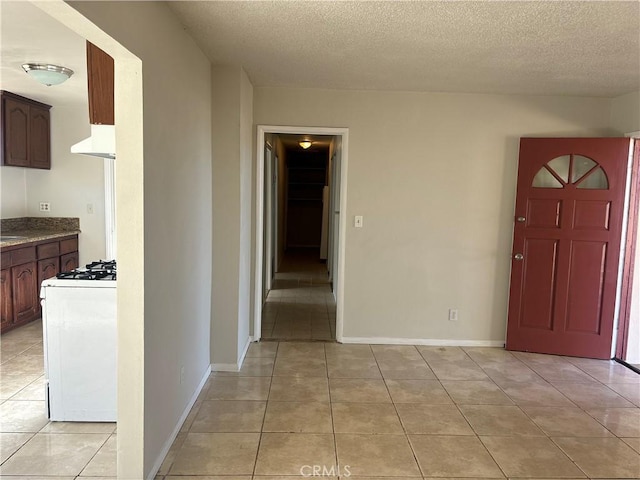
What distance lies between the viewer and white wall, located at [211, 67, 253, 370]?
336 centimetres

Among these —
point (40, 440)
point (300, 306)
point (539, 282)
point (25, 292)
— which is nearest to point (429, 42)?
point (539, 282)

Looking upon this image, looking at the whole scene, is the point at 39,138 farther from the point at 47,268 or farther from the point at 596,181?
the point at 596,181

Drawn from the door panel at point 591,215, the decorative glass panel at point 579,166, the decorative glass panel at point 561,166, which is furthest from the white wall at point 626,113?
the door panel at point 591,215

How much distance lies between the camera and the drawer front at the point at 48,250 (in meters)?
4.47

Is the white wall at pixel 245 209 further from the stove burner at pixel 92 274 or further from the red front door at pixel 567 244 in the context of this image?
the red front door at pixel 567 244

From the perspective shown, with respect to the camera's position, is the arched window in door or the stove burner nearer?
the stove burner

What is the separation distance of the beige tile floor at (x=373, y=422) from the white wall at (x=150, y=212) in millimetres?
342

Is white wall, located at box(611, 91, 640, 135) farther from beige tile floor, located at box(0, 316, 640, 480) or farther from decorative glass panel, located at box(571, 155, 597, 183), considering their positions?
beige tile floor, located at box(0, 316, 640, 480)

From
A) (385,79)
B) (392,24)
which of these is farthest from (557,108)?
(392,24)

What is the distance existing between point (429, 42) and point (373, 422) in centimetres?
237

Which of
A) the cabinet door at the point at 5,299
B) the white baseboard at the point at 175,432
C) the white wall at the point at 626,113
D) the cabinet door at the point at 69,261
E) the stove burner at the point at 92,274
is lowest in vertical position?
the white baseboard at the point at 175,432

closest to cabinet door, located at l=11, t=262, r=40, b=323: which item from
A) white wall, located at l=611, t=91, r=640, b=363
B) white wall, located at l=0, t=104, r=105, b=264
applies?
white wall, located at l=0, t=104, r=105, b=264

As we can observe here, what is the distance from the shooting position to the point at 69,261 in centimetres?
497

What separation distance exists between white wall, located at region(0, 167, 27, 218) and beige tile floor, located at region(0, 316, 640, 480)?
168 cm
